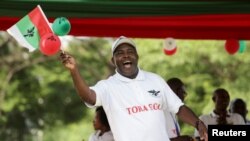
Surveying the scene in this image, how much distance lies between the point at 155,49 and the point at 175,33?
1085cm

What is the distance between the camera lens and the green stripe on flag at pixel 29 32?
18.6 feet

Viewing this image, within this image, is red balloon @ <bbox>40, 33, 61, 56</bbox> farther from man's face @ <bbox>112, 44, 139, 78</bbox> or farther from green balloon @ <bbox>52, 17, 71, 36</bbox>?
man's face @ <bbox>112, 44, 139, 78</bbox>

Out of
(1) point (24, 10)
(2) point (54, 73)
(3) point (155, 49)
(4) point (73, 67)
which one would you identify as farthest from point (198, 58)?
(4) point (73, 67)

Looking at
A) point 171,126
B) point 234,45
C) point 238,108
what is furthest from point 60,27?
point 238,108

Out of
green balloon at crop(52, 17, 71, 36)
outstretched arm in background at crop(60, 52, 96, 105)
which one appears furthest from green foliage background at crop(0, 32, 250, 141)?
outstretched arm in background at crop(60, 52, 96, 105)

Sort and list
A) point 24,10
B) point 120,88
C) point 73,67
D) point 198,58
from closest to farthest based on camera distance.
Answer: point 73,67
point 120,88
point 24,10
point 198,58

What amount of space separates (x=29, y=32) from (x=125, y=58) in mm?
741

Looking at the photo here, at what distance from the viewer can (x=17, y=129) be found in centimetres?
2223

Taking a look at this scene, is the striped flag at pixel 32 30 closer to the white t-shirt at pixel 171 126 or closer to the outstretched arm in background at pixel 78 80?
the outstretched arm in background at pixel 78 80

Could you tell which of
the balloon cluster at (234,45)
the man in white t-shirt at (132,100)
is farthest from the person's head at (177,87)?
the man in white t-shirt at (132,100)

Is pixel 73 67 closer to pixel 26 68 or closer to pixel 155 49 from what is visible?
pixel 155 49

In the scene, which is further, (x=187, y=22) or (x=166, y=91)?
(x=187, y=22)

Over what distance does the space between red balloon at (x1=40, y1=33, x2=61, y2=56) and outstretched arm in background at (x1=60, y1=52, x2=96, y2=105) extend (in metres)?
0.23

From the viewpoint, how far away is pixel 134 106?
18.3ft
